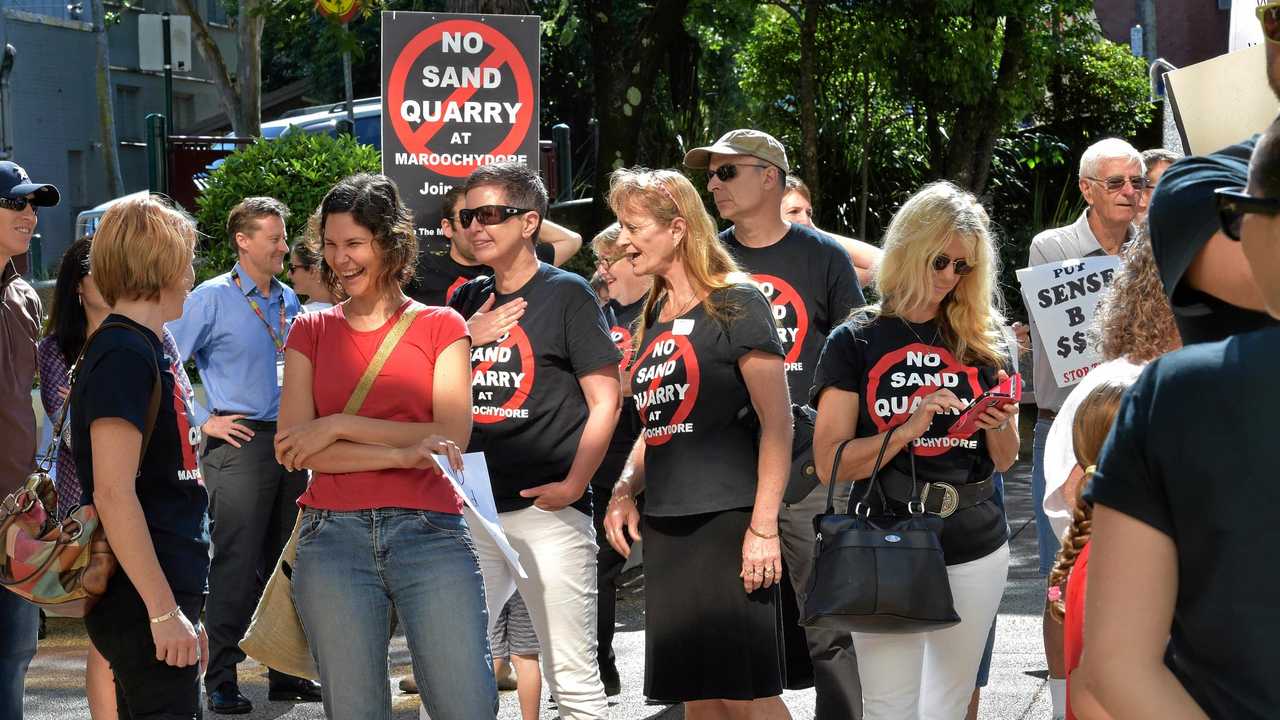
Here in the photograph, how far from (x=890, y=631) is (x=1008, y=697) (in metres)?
2.63

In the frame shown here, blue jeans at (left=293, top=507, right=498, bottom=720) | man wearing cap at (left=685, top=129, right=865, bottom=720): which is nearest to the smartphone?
man wearing cap at (left=685, top=129, right=865, bottom=720)

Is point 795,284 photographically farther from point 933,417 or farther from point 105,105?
point 105,105

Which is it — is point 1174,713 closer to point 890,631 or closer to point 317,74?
point 890,631

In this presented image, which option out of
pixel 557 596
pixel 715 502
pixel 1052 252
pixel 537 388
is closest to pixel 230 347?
pixel 537 388

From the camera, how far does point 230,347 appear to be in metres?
7.06

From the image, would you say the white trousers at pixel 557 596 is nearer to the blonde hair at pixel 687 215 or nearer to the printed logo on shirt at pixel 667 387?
the printed logo on shirt at pixel 667 387

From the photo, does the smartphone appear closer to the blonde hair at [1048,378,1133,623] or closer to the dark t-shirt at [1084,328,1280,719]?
the blonde hair at [1048,378,1133,623]

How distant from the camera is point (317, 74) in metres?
37.5

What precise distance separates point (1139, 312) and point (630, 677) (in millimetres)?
4305

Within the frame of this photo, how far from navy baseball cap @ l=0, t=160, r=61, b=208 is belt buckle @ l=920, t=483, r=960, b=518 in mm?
2785

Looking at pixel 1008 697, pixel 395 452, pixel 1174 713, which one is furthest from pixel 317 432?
pixel 1008 697

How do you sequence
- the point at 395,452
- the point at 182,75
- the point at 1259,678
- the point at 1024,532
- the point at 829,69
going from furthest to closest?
the point at 182,75 < the point at 829,69 < the point at 1024,532 < the point at 395,452 < the point at 1259,678

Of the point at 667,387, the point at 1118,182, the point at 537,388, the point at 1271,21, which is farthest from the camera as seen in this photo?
the point at 1118,182

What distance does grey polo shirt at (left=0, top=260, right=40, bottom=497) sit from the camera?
190 inches
